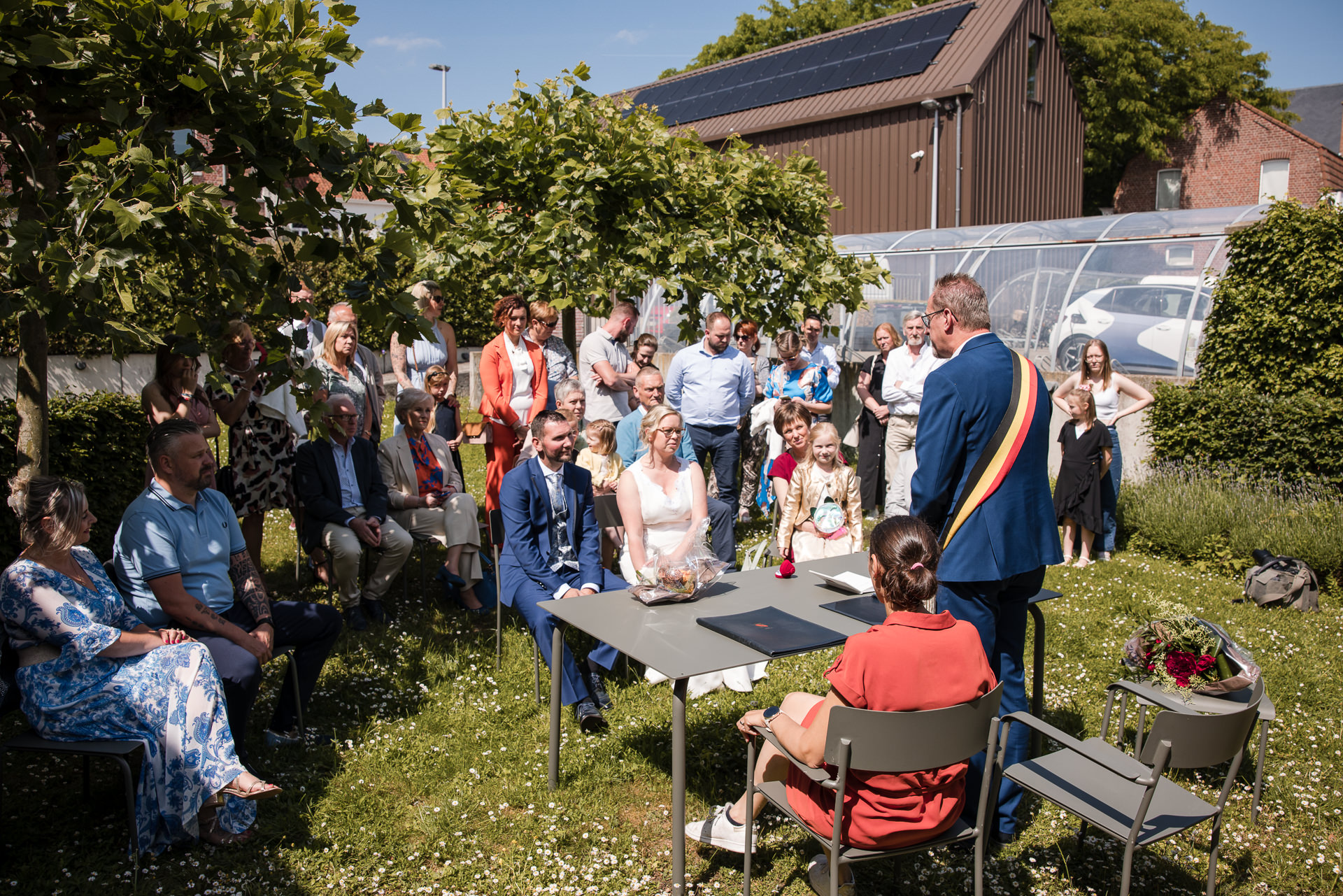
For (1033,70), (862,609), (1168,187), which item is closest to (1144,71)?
(1168,187)

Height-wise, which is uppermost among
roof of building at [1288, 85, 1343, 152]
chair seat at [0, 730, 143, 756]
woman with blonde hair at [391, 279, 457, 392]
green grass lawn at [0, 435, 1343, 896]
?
roof of building at [1288, 85, 1343, 152]

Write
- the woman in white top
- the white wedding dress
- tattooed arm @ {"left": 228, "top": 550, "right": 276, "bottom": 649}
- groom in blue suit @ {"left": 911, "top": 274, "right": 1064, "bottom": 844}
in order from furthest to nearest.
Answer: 1. the woman in white top
2. the white wedding dress
3. tattooed arm @ {"left": 228, "top": 550, "right": 276, "bottom": 649}
4. groom in blue suit @ {"left": 911, "top": 274, "right": 1064, "bottom": 844}

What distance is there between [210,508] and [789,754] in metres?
2.96

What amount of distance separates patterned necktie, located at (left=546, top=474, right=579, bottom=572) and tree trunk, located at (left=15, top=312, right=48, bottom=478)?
7.94 feet

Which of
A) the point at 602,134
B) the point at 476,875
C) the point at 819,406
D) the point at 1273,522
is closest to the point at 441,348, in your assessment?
the point at 602,134

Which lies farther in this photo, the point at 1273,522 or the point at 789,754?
the point at 1273,522

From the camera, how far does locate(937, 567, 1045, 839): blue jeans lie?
3.51 metres

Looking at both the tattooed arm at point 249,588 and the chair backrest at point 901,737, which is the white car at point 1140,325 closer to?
the chair backrest at point 901,737

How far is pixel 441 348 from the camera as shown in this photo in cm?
773

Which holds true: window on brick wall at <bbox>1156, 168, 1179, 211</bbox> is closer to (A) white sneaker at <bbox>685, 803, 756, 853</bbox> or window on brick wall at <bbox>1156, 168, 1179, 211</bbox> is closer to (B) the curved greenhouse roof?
(B) the curved greenhouse roof

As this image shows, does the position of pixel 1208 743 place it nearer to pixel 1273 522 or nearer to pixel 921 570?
pixel 921 570

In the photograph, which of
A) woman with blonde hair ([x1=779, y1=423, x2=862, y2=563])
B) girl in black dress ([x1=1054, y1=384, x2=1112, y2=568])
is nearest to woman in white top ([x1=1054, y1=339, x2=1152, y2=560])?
girl in black dress ([x1=1054, y1=384, x2=1112, y2=568])

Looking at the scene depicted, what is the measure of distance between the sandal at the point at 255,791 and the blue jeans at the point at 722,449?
16.1ft

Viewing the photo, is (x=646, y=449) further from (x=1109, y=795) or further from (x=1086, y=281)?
(x=1086, y=281)
